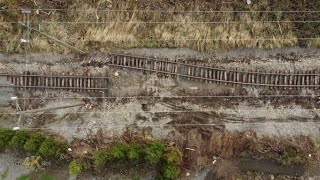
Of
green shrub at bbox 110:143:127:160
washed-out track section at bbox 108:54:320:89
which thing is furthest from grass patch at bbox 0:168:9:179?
washed-out track section at bbox 108:54:320:89

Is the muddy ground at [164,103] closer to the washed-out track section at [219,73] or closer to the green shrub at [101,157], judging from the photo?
the washed-out track section at [219,73]

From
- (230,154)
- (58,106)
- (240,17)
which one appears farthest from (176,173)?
(240,17)

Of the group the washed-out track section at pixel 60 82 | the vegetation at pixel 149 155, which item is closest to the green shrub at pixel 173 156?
the vegetation at pixel 149 155

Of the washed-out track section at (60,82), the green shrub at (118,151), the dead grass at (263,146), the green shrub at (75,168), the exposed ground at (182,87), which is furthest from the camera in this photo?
the washed-out track section at (60,82)

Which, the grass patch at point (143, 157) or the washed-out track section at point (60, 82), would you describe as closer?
the grass patch at point (143, 157)

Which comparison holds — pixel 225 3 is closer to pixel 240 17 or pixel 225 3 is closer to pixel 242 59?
pixel 240 17

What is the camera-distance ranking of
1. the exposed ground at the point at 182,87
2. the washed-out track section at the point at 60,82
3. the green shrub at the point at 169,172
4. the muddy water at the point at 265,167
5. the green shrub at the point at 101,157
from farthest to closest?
the washed-out track section at the point at 60,82, the muddy water at the point at 265,167, the exposed ground at the point at 182,87, the green shrub at the point at 101,157, the green shrub at the point at 169,172

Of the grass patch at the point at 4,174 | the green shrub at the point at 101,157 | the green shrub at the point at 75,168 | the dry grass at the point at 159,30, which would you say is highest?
the dry grass at the point at 159,30

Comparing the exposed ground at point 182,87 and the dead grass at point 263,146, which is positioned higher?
the exposed ground at point 182,87
